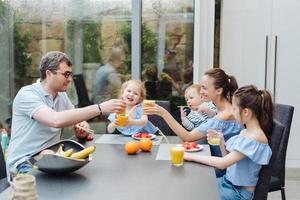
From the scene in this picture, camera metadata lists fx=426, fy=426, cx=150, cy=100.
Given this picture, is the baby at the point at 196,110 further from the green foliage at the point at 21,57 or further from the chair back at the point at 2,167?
the green foliage at the point at 21,57

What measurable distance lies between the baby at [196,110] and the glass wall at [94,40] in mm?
1159

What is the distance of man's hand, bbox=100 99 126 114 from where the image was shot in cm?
231

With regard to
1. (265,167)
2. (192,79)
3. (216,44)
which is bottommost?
(265,167)

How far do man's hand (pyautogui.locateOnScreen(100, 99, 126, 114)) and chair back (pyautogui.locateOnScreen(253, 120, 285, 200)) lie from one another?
0.82 metres

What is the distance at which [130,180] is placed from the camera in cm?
182

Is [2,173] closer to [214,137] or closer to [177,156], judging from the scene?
[177,156]

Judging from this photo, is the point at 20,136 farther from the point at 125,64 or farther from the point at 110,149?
the point at 125,64

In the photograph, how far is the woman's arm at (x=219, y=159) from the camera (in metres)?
2.04

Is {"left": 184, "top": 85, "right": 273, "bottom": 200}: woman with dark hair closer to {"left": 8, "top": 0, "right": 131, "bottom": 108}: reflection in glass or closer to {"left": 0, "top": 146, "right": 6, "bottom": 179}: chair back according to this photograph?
{"left": 0, "top": 146, "right": 6, "bottom": 179}: chair back

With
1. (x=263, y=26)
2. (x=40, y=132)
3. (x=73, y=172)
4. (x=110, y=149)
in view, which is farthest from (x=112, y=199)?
(x=263, y=26)

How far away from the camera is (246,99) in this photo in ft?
7.10

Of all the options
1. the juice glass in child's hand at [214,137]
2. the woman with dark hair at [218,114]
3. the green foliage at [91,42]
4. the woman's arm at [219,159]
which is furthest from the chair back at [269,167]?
the green foliage at [91,42]

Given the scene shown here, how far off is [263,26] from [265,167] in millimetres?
2546

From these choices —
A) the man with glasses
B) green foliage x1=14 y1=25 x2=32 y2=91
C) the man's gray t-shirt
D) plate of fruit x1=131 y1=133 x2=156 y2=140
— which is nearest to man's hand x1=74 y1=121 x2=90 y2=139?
the man with glasses
